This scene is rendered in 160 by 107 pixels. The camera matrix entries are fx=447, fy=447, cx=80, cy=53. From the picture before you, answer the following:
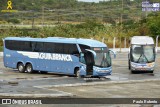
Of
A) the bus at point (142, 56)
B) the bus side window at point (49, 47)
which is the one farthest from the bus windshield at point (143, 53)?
the bus side window at point (49, 47)

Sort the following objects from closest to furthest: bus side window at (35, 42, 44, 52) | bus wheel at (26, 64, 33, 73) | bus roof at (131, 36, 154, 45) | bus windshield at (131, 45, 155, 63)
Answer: bus side window at (35, 42, 44, 52), bus wheel at (26, 64, 33, 73), bus windshield at (131, 45, 155, 63), bus roof at (131, 36, 154, 45)

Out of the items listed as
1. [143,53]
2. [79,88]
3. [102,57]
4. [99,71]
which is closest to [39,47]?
[102,57]

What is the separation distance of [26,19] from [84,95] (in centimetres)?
9002

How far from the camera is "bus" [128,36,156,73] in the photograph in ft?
118

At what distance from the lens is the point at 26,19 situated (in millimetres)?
110625

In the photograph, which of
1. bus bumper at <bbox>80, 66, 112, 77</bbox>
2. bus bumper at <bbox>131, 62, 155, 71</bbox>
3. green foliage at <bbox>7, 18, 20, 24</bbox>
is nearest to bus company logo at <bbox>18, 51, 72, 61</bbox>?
bus bumper at <bbox>80, 66, 112, 77</bbox>

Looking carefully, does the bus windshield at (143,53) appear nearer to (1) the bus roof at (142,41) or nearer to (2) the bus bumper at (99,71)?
(1) the bus roof at (142,41)

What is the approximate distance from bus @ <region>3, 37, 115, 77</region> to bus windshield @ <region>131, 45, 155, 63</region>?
15.9 ft

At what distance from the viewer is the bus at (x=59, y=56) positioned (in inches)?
1227

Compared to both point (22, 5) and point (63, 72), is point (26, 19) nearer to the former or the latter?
point (22, 5)

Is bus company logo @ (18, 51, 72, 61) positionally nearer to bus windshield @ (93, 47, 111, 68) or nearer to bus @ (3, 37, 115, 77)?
bus @ (3, 37, 115, 77)

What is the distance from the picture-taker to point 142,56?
36.2 metres

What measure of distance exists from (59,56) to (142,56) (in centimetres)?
724

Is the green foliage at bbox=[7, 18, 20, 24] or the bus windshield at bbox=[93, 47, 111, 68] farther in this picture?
the green foliage at bbox=[7, 18, 20, 24]
